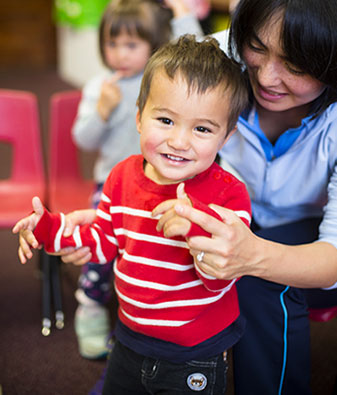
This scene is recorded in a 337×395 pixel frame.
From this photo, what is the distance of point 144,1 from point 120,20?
0.12 m

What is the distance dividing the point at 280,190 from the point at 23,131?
913 millimetres

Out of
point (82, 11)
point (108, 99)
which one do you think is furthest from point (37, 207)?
point (82, 11)

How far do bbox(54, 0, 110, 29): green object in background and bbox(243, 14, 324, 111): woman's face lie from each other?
2.96 m

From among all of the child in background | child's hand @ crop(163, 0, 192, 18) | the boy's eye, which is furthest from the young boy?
child's hand @ crop(163, 0, 192, 18)

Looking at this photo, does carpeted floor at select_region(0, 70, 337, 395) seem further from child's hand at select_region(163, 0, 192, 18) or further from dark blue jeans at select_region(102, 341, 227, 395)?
child's hand at select_region(163, 0, 192, 18)

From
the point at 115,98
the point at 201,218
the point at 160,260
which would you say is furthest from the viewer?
the point at 115,98

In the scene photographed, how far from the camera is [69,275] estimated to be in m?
1.76

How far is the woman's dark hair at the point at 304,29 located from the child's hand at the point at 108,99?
59cm

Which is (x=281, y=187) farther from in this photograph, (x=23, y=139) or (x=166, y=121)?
(x=23, y=139)

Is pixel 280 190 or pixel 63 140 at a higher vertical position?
pixel 280 190

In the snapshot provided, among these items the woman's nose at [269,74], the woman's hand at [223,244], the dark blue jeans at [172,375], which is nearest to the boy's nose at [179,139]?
the woman's hand at [223,244]

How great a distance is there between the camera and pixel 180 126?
742mm

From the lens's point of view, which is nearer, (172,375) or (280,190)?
(172,375)

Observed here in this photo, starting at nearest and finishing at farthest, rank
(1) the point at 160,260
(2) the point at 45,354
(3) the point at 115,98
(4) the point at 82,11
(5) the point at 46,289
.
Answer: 1. (1) the point at 160,260
2. (2) the point at 45,354
3. (3) the point at 115,98
4. (5) the point at 46,289
5. (4) the point at 82,11
